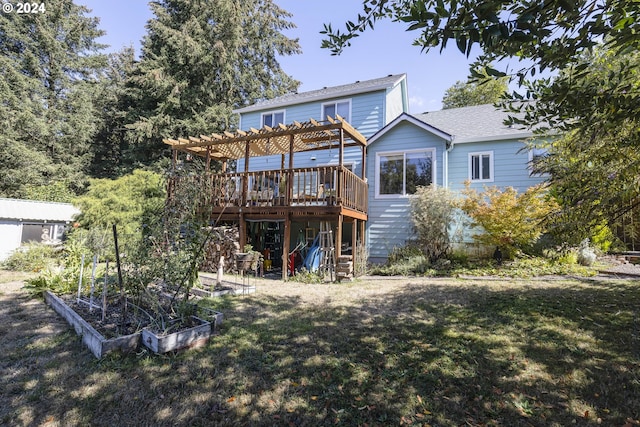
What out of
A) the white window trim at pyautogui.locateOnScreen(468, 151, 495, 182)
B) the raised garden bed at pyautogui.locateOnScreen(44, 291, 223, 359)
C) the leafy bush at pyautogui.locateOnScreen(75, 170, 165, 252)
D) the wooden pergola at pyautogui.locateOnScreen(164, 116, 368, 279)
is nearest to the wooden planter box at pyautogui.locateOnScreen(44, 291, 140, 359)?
the raised garden bed at pyautogui.locateOnScreen(44, 291, 223, 359)

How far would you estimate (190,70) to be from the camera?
2245 centimetres

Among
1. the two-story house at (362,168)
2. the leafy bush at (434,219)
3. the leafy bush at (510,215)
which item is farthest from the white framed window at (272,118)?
the leafy bush at (510,215)

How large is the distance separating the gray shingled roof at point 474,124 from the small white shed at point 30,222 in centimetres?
1537

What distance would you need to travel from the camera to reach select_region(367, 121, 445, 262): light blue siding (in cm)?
1102

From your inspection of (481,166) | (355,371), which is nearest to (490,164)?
(481,166)

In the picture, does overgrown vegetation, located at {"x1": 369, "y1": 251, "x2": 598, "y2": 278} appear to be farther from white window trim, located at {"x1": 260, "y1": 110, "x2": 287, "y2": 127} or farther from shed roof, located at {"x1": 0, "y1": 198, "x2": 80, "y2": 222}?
shed roof, located at {"x1": 0, "y1": 198, "x2": 80, "y2": 222}

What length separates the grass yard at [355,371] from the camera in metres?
2.65

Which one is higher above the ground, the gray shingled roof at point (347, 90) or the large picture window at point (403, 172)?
the gray shingled roof at point (347, 90)

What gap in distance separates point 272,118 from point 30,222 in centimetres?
1059

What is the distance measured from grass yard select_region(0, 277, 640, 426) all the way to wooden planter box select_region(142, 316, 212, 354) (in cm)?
13

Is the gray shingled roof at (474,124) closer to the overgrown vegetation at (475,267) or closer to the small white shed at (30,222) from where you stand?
the overgrown vegetation at (475,267)

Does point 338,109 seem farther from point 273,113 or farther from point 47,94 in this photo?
point 47,94

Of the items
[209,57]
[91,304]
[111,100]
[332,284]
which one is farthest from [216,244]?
[111,100]

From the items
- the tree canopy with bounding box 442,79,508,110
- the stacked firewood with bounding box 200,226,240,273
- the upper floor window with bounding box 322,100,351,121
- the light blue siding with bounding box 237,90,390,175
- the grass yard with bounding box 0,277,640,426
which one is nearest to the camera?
the grass yard with bounding box 0,277,640,426
